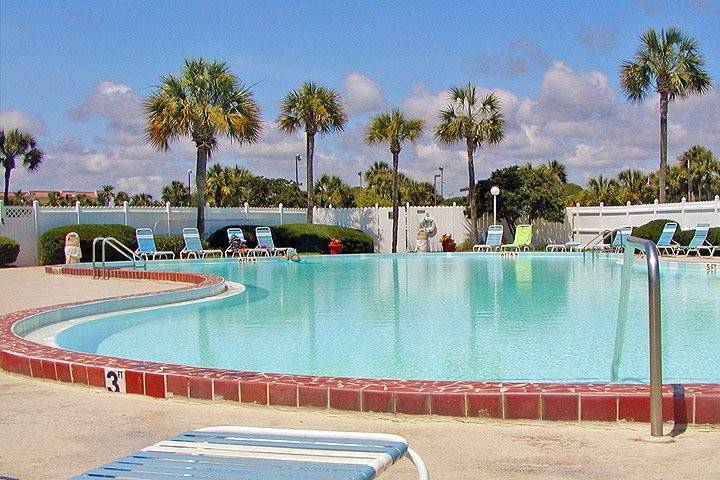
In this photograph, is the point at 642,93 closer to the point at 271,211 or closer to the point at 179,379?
the point at 271,211

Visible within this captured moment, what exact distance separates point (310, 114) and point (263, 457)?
89.3ft

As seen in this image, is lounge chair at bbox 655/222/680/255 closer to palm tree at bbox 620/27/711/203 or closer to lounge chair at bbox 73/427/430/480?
palm tree at bbox 620/27/711/203

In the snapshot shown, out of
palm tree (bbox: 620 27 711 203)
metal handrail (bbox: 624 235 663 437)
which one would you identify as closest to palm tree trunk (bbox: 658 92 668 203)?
palm tree (bbox: 620 27 711 203)

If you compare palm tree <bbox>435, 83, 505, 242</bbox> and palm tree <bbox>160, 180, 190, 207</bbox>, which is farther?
palm tree <bbox>160, 180, 190, 207</bbox>

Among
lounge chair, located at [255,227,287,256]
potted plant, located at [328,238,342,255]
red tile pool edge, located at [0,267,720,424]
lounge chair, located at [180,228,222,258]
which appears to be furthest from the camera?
potted plant, located at [328,238,342,255]

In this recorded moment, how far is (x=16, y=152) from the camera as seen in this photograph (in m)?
39.3

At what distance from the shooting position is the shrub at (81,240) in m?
22.3

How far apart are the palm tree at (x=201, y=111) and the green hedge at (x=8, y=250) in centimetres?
568

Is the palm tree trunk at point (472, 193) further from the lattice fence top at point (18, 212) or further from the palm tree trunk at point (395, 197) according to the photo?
the lattice fence top at point (18, 212)

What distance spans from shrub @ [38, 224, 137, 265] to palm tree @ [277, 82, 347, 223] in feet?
26.1

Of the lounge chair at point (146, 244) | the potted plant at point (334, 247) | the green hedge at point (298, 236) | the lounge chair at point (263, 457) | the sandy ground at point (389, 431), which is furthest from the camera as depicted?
the potted plant at point (334, 247)

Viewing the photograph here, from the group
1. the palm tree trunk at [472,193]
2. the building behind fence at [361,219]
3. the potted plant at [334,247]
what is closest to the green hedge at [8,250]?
the building behind fence at [361,219]

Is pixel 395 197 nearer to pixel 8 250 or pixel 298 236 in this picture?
pixel 298 236

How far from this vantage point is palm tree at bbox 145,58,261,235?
25250 mm
